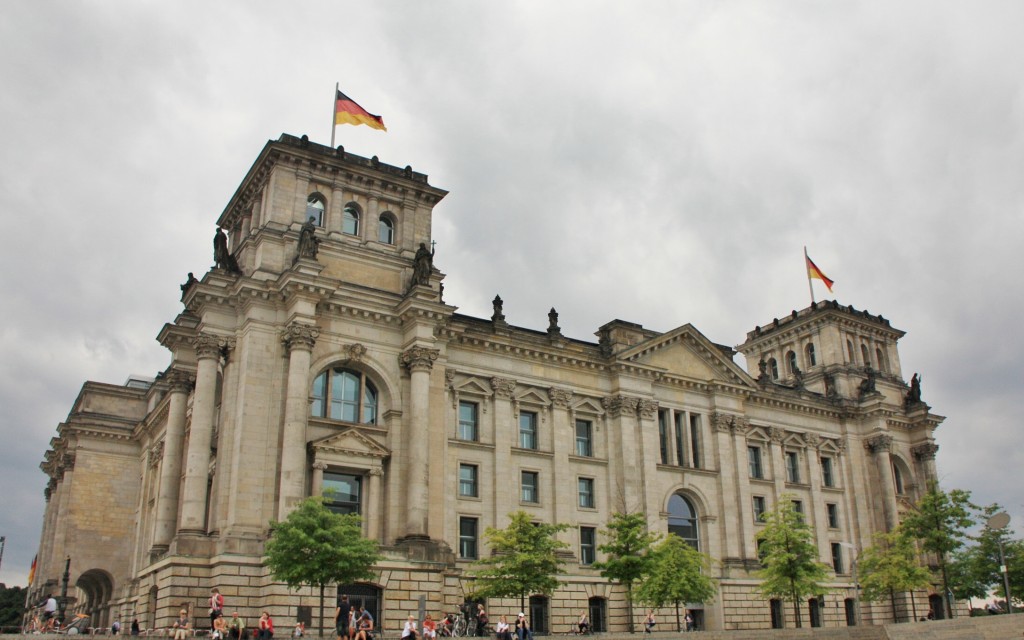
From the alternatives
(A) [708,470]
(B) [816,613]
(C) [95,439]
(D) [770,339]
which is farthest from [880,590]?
(C) [95,439]

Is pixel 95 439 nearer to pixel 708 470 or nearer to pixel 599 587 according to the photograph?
pixel 599 587

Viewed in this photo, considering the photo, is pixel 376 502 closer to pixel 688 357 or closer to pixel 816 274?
pixel 688 357

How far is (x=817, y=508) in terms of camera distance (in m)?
61.6

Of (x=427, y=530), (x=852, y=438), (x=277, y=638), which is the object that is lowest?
(x=277, y=638)

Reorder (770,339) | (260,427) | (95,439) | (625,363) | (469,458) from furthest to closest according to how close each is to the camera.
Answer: (770,339)
(95,439)
(625,363)
(469,458)
(260,427)

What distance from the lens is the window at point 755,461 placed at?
197 ft

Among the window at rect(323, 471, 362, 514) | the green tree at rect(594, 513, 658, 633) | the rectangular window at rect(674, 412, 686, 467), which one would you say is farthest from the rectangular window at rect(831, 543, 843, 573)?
the window at rect(323, 471, 362, 514)

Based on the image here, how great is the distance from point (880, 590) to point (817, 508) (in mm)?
7710

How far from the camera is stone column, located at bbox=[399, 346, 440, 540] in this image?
41.8 meters

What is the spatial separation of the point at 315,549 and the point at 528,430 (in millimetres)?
18850

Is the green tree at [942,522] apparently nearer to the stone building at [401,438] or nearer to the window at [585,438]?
the stone building at [401,438]

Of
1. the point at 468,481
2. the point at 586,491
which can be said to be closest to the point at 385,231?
the point at 468,481

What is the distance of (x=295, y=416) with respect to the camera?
40.2 m

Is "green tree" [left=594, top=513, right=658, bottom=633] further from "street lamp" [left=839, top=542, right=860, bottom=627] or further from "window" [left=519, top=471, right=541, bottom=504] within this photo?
"street lamp" [left=839, top=542, right=860, bottom=627]
